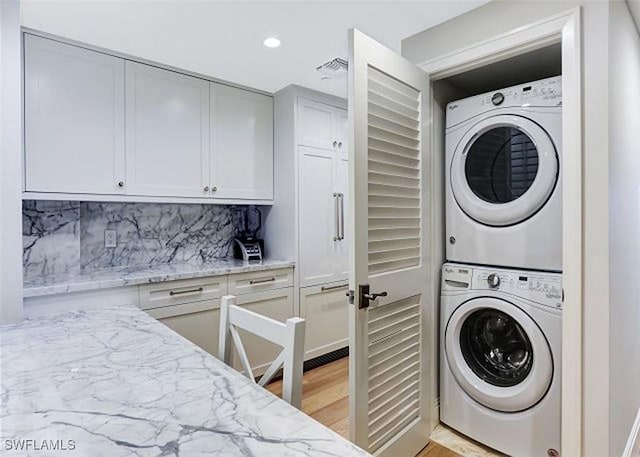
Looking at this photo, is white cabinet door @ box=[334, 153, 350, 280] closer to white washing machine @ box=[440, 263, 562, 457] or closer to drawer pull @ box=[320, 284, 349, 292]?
drawer pull @ box=[320, 284, 349, 292]

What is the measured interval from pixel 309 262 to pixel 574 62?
211 centimetres

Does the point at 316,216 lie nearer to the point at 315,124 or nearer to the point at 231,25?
the point at 315,124

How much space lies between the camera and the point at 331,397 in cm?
249

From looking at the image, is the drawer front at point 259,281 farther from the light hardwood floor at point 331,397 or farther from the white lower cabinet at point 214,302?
the light hardwood floor at point 331,397

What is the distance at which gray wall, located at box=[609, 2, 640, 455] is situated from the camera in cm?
147

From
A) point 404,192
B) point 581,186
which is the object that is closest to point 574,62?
point 581,186

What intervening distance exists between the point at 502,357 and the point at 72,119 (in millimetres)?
2794

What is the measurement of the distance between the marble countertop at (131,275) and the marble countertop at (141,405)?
70 centimetres

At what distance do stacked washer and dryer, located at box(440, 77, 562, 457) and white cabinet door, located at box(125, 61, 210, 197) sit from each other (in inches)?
68.0

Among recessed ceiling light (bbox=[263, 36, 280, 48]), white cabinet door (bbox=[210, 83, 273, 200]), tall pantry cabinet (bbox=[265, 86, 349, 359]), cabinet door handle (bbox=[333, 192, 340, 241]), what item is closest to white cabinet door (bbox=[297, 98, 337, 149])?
tall pantry cabinet (bbox=[265, 86, 349, 359])

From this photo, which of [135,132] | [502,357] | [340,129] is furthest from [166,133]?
[502,357]

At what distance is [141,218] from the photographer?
8.76ft

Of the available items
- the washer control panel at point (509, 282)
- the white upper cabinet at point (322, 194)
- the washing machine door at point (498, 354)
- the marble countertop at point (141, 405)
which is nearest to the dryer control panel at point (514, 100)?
the washer control panel at point (509, 282)

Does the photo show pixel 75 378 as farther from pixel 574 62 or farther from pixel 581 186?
pixel 574 62
